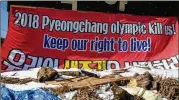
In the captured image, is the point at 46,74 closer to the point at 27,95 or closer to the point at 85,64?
the point at 27,95

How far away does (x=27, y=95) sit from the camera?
8852 mm

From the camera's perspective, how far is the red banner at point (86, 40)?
10.0 metres

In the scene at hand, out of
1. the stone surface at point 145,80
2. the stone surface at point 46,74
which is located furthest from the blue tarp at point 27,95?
the stone surface at point 145,80

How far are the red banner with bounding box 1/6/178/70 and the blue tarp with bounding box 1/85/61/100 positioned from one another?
99 cm

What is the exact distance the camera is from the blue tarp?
347 inches

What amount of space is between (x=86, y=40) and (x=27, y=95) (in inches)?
97.0

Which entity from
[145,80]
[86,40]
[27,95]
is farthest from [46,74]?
[145,80]

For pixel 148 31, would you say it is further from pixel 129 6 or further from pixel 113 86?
pixel 113 86

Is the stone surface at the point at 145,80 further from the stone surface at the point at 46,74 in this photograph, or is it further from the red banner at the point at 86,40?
the stone surface at the point at 46,74

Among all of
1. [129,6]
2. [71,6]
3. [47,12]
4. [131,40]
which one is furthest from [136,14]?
[47,12]

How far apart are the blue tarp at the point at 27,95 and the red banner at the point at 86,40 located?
994 millimetres

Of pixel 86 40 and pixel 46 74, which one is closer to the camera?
pixel 46 74

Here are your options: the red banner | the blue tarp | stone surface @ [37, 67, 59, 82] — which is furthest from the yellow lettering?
the blue tarp

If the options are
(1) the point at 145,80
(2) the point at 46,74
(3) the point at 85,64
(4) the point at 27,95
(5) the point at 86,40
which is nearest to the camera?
(4) the point at 27,95
